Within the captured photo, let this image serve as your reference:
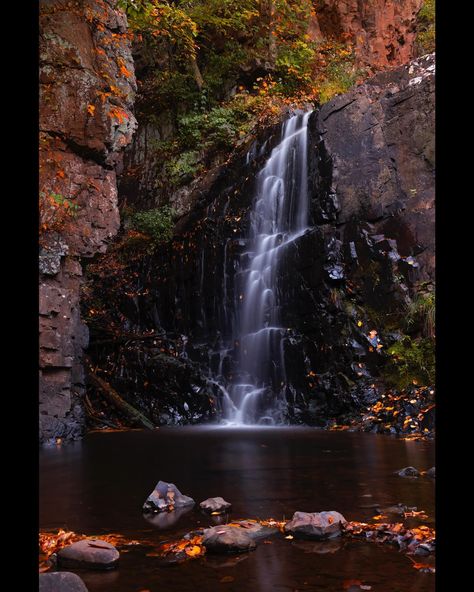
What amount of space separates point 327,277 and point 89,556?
923cm

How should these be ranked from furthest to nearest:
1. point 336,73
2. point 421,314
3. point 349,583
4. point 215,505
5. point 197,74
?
point 336,73 < point 197,74 < point 421,314 < point 215,505 < point 349,583

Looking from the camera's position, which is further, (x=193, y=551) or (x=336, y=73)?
(x=336, y=73)

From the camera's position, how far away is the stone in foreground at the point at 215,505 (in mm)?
4641

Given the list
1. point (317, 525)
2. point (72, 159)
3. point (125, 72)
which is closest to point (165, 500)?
point (317, 525)

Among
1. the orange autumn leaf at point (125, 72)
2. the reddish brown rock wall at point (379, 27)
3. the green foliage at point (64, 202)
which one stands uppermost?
the reddish brown rock wall at point (379, 27)

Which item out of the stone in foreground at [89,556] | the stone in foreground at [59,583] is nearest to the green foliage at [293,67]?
the stone in foreground at [89,556]

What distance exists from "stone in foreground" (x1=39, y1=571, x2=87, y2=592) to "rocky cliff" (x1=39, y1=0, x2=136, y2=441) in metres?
7.37

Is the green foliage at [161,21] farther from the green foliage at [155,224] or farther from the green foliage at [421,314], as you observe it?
the green foliage at [421,314]

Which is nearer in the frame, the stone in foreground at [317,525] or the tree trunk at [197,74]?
the stone in foreground at [317,525]

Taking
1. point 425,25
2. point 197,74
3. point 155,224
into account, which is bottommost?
point 155,224

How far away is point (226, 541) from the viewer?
3.62 metres

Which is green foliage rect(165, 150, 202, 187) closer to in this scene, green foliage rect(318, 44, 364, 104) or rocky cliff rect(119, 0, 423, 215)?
rocky cliff rect(119, 0, 423, 215)

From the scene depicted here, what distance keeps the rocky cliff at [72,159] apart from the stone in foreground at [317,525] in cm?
669

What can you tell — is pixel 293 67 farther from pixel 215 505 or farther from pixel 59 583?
pixel 59 583
